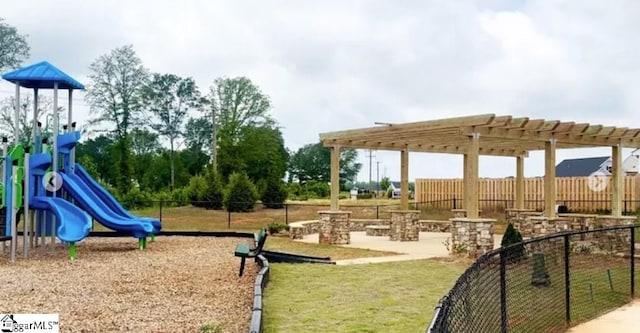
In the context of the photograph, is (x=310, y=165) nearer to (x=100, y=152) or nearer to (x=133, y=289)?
(x=100, y=152)

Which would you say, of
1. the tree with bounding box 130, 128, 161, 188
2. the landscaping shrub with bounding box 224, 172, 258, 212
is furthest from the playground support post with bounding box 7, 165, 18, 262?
the tree with bounding box 130, 128, 161, 188

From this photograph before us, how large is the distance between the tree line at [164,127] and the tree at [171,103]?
0.23 ft

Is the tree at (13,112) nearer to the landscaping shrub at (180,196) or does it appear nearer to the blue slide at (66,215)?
the landscaping shrub at (180,196)

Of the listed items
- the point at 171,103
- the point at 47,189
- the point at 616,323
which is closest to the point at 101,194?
the point at 47,189

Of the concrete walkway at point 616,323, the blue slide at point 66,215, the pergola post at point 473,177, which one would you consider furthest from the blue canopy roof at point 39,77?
the concrete walkway at point 616,323

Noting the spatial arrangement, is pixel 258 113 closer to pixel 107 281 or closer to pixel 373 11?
pixel 373 11

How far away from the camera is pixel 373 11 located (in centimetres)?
1241

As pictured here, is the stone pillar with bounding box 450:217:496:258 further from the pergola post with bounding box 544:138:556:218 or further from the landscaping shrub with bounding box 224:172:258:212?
the landscaping shrub with bounding box 224:172:258:212

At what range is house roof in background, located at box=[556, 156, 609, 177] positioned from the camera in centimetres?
3559

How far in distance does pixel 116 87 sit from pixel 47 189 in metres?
26.7

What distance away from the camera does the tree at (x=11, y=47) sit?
29.1 m

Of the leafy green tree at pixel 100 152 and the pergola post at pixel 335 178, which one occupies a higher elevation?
the leafy green tree at pixel 100 152

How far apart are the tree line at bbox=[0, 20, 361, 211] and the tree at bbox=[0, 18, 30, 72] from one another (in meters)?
0.05

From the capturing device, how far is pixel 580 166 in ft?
Answer: 122
